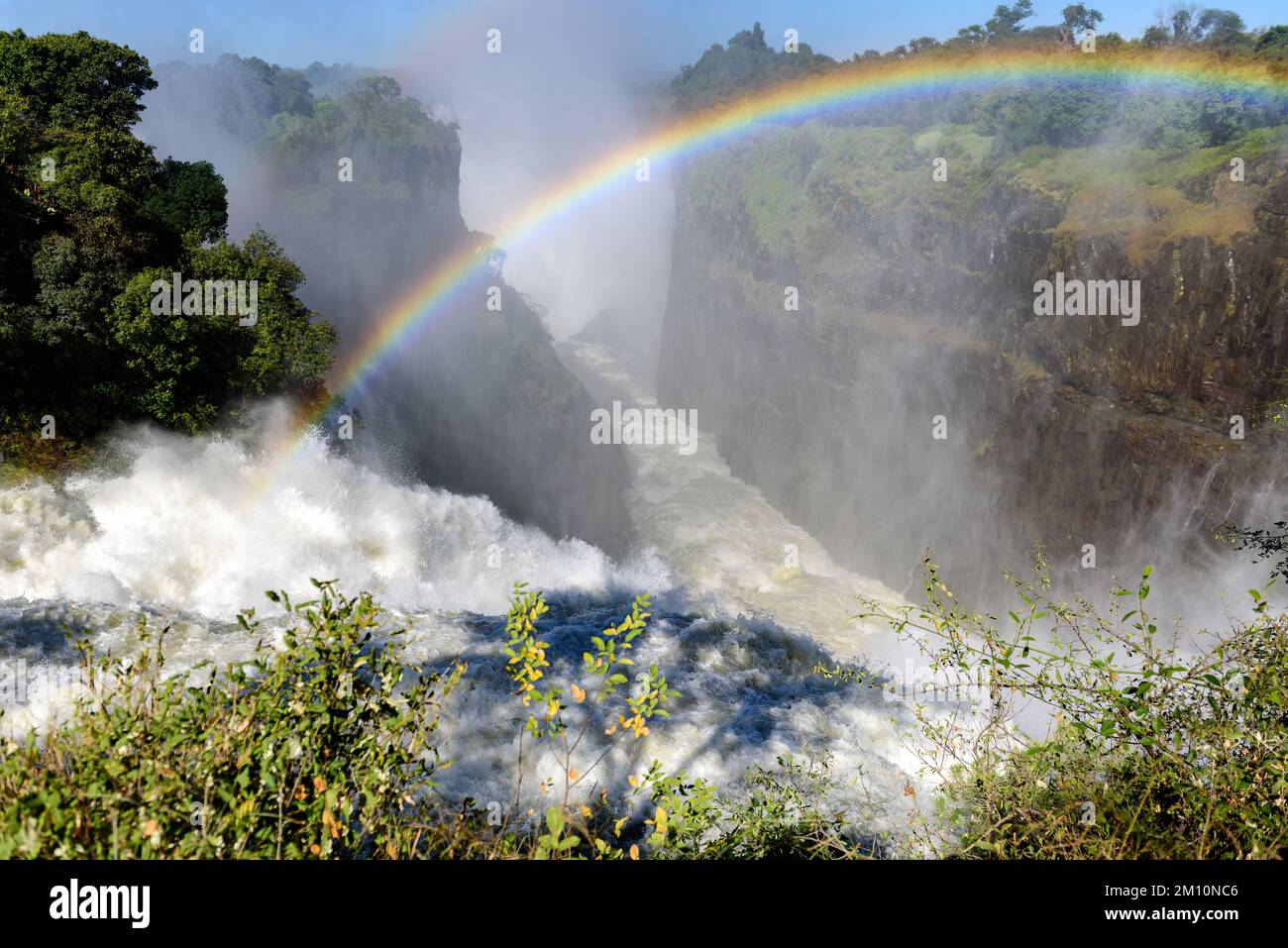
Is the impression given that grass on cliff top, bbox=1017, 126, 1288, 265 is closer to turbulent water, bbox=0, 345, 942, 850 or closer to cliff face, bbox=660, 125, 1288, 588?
cliff face, bbox=660, 125, 1288, 588

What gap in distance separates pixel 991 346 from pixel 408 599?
2315 cm

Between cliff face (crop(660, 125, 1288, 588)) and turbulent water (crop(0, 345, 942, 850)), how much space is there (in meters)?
7.33

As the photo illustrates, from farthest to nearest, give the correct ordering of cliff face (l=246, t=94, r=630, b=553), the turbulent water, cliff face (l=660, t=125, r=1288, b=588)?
cliff face (l=246, t=94, r=630, b=553) < cliff face (l=660, t=125, r=1288, b=588) < the turbulent water

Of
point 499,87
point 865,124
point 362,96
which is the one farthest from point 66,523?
point 499,87

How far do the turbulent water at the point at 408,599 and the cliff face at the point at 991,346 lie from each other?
24.1 feet

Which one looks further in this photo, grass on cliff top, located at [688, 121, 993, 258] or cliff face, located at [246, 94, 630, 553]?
cliff face, located at [246, 94, 630, 553]

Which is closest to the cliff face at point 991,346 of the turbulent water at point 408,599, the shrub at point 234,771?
the turbulent water at point 408,599

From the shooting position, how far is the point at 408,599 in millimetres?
18844

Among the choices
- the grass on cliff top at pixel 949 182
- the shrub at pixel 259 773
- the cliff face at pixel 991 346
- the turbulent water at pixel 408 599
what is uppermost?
the grass on cliff top at pixel 949 182

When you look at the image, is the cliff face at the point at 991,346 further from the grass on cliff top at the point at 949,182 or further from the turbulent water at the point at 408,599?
the turbulent water at the point at 408,599

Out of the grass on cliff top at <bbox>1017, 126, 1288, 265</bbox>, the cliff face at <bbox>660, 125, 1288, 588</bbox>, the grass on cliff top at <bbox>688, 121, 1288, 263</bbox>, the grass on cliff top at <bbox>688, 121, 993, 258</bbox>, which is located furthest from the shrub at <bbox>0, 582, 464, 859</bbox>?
the grass on cliff top at <bbox>688, 121, 993, 258</bbox>

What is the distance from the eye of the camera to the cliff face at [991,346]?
21.8 metres

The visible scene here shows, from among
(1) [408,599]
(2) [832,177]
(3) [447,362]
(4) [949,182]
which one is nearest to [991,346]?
(4) [949,182]

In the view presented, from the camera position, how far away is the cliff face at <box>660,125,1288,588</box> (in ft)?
71.6
